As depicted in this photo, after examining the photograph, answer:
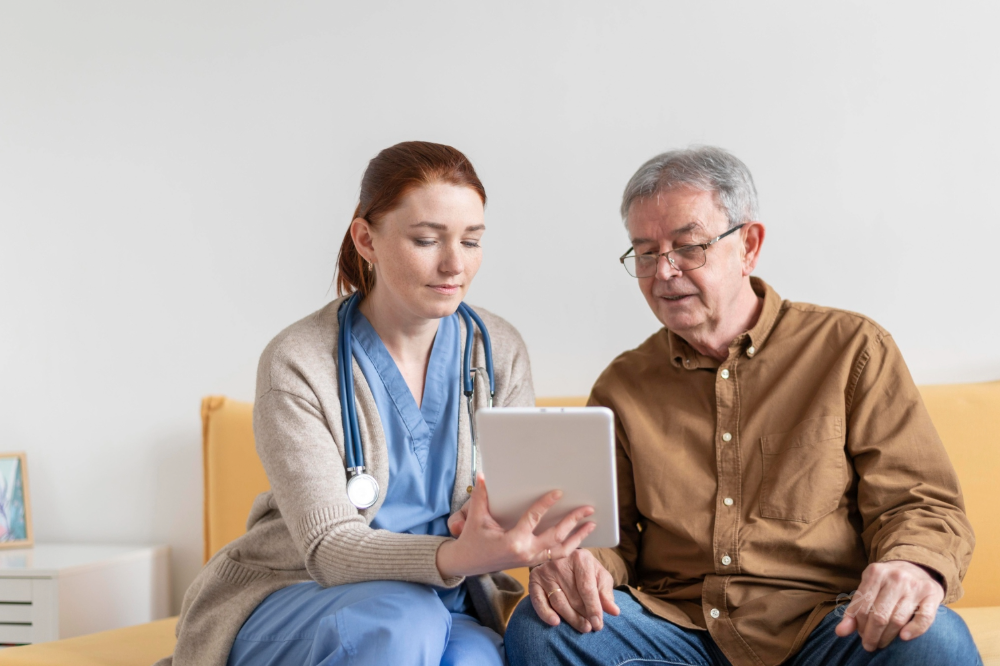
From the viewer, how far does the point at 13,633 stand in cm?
225

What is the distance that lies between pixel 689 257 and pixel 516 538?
2.02 feet

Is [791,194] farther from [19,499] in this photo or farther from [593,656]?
[19,499]

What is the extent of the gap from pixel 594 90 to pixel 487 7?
39cm

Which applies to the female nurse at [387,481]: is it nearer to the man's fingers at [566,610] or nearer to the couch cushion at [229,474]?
the man's fingers at [566,610]

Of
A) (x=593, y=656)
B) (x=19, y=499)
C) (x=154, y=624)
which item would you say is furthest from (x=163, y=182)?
(x=593, y=656)

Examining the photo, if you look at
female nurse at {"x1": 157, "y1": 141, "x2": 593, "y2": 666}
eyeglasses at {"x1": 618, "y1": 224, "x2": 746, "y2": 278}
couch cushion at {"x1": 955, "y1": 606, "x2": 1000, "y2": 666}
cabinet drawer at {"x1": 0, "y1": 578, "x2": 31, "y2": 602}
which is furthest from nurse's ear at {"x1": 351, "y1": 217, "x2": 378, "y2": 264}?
cabinet drawer at {"x1": 0, "y1": 578, "x2": 31, "y2": 602}

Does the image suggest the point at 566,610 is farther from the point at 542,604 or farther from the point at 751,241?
the point at 751,241

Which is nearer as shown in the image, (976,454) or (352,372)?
(352,372)

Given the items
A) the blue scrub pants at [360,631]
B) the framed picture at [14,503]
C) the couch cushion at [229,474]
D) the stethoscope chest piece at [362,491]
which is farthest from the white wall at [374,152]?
the blue scrub pants at [360,631]

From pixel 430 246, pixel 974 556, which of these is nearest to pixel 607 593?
pixel 430 246

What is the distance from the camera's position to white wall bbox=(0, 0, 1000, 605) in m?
2.09

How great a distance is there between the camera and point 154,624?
2.06 meters

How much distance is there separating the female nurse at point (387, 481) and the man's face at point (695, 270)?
1.02 ft

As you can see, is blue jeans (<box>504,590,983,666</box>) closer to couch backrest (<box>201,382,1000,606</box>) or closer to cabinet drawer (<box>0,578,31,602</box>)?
couch backrest (<box>201,382,1000,606</box>)
